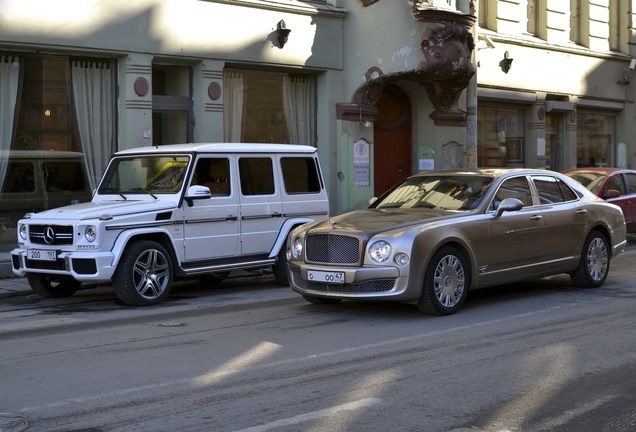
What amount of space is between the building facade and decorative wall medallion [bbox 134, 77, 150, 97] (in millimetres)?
50

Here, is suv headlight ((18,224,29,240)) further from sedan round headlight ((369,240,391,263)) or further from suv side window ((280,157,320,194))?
sedan round headlight ((369,240,391,263))

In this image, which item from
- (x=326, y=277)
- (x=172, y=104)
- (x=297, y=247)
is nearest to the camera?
(x=326, y=277)

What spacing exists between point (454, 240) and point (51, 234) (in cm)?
472

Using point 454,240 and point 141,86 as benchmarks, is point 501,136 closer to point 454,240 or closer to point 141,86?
point 141,86

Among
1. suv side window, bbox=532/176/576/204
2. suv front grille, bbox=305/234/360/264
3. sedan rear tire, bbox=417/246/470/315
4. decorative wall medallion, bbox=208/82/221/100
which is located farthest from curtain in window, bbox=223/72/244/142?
sedan rear tire, bbox=417/246/470/315

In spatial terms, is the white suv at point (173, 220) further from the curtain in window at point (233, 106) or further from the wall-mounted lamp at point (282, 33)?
the wall-mounted lamp at point (282, 33)

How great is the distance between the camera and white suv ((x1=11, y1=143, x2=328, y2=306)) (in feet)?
35.8

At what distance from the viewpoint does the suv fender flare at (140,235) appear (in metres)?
10.8

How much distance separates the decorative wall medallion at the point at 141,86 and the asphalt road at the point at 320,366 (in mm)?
6164

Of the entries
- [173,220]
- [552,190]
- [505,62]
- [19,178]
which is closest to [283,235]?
[173,220]

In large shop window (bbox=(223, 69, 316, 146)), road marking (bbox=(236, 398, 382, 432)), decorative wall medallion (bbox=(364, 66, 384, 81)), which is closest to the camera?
road marking (bbox=(236, 398, 382, 432))

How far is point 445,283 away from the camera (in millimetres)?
9961

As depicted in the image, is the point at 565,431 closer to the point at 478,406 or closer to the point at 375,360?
the point at 478,406

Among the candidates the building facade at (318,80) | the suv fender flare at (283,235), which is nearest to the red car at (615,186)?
the building facade at (318,80)
